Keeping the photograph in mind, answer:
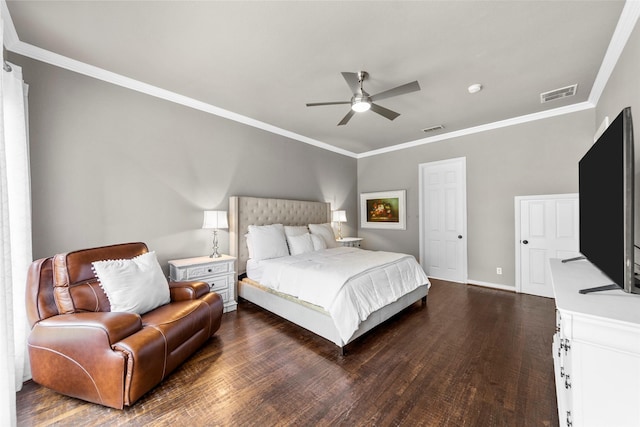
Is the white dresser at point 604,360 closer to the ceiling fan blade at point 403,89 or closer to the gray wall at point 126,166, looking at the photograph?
the ceiling fan blade at point 403,89

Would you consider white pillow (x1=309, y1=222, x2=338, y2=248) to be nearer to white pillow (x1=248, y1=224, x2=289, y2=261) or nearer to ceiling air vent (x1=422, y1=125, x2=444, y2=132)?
white pillow (x1=248, y1=224, x2=289, y2=261)

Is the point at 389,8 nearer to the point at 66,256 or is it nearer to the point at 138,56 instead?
the point at 138,56

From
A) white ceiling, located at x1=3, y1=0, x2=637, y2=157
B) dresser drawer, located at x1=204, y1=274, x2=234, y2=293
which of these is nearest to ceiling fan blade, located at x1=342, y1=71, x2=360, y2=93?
white ceiling, located at x1=3, y1=0, x2=637, y2=157

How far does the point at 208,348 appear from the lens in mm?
2525

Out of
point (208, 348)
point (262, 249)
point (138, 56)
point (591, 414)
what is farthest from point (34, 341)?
point (591, 414)

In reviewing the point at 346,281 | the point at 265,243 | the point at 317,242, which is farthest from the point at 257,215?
the point at 346,281

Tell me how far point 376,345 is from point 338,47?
2.91 meters

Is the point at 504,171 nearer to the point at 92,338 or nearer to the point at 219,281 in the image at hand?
the point at 219,281

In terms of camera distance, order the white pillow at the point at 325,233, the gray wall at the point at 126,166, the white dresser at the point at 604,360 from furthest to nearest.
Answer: the white pillow at the point at 325,233 < the gray wall at the point at 126,166 < the white dresser at the point at 604,360

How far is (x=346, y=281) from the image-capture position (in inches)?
100

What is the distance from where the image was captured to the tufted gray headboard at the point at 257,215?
384 cm

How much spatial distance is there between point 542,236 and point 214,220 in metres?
4.87

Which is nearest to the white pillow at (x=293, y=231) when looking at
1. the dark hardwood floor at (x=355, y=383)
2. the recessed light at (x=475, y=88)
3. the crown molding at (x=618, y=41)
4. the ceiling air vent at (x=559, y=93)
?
the dark hardwood floor at (x=355, y=383)

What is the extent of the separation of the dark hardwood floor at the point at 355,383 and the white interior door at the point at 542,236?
3.85ft
